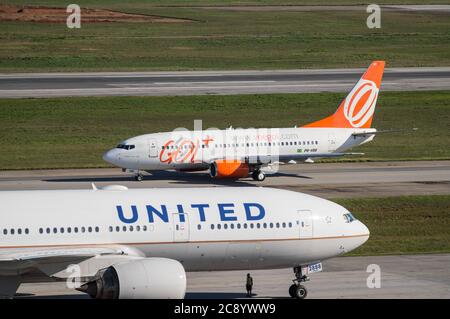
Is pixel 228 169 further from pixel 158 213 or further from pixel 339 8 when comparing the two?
pixel 339 8

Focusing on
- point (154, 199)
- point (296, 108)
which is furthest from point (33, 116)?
point (154, 199)

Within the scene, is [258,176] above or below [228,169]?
below

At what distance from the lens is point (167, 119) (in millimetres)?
93000

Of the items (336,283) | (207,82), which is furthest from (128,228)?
(207,82)

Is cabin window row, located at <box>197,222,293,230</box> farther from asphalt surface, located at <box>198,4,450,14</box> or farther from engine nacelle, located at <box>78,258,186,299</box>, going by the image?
asphalt surface, located at <box>198,4,450,14</box>

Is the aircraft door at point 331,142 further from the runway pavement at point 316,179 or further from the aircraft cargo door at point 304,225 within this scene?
the aircraft cargo door at point 304,225

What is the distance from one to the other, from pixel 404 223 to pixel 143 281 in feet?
83.7

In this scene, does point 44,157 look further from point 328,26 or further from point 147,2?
point 147,2

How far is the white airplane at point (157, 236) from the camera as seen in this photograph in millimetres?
32688

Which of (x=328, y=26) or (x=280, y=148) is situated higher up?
(x=328, y=26)

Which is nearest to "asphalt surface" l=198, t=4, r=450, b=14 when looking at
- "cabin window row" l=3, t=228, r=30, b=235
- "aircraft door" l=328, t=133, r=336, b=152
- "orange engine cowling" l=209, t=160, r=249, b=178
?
"aircraft door" l=328, t=133, r=336, b=152

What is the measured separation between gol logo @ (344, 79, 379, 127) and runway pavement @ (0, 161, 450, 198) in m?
3.36

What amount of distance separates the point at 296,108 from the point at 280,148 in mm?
27842

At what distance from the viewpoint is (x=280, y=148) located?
71.9 metres
